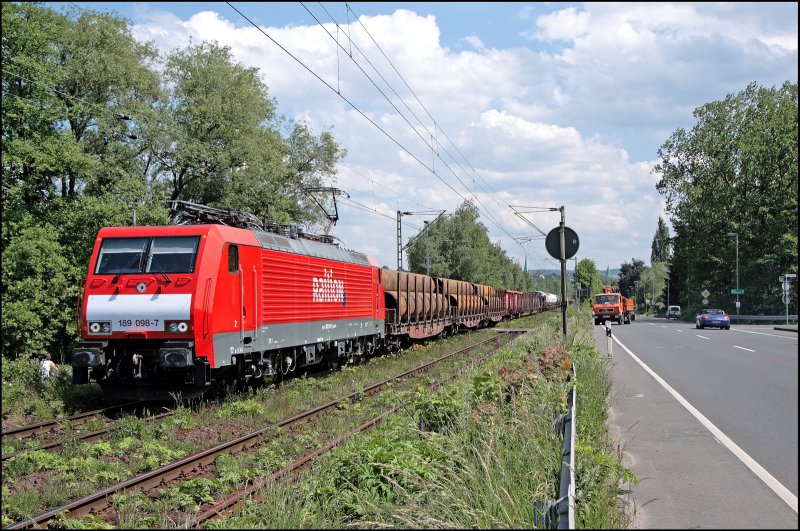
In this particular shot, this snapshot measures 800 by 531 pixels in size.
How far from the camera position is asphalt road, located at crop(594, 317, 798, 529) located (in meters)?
4.65

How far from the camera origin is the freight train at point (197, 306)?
1192 cm

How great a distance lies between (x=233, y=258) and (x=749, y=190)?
9.97 metres

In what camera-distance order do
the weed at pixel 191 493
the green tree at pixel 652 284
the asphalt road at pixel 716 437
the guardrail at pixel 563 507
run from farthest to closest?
the green tree at pixel 652 284 → the weed at pixel 191 493 → the asphalt road at pixel 716 437 → the guardrail at pixel 563 507

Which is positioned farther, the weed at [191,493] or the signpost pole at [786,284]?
the weed at [191,493]

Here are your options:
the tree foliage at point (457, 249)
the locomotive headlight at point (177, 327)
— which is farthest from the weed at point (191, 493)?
the tree foliage at point (457, 249)

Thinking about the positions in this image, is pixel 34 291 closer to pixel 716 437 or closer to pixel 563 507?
pixel 716 437

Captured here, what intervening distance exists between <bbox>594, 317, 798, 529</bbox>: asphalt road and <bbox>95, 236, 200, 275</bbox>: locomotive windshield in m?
7.56

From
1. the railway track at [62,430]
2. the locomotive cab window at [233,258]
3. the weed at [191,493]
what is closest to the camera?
the weed at [191,493]

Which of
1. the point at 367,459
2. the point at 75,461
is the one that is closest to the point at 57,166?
the point at 75,461

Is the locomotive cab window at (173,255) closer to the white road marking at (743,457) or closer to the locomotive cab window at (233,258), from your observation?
the locomotive cab window at (233,258)

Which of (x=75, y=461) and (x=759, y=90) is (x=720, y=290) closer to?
(x=759, y=90)

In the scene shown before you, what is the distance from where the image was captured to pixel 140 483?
25.7 ft

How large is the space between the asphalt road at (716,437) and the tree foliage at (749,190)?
37 cm

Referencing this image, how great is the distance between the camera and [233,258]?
13.0 metres
